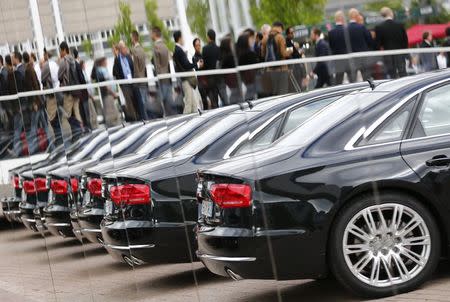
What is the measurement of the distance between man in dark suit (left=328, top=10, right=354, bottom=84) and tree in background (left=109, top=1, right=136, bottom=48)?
2.15 metres

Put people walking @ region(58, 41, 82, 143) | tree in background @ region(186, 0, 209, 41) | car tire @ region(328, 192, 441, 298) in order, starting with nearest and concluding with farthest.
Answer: tree in background @ region(186, 0, 209, 41)
car tire @ region(328, 192, 441, 298)
people walking @ region(58, 41, 82, 143)

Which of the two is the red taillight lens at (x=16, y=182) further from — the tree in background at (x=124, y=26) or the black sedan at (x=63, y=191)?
the tree in background at (x=124, y=26)

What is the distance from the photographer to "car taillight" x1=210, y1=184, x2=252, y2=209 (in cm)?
654

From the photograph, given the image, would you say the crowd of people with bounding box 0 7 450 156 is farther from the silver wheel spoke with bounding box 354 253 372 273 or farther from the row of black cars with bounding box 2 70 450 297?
the silver wheel spoke with bounding box 354 253 372 273

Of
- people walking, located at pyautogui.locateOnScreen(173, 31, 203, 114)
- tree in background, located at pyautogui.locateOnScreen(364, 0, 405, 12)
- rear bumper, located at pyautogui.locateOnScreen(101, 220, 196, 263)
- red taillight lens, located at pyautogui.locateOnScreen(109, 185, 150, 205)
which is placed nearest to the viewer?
tree in background, located at pyautogui.locateOnScreen(364, 0, 405, 12)

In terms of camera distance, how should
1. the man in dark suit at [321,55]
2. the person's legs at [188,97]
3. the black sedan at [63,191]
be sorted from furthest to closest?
the black sedan at [63,191]
the person's legs at [188,97]
the man in dark suit at [321,55]

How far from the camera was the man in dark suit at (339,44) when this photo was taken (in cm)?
338

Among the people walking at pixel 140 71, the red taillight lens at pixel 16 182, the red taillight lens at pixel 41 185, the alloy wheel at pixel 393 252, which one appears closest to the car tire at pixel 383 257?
the alloy wheel at pixel 393 252

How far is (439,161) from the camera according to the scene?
639 centimetres

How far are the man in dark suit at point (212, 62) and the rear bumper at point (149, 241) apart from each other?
1.64 m

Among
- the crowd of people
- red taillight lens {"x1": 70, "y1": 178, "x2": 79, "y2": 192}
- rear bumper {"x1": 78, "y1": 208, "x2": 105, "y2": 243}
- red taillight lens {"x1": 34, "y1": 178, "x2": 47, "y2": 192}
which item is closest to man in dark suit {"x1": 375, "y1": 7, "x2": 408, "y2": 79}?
the crowd of people

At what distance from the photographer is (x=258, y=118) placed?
5.23 m

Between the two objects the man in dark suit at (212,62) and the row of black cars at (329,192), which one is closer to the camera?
the man in dark suit at (212,62)

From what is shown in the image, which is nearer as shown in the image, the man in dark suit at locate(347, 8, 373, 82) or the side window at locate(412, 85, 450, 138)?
the man in dark suit at locate(347, 8, 373, 82)
